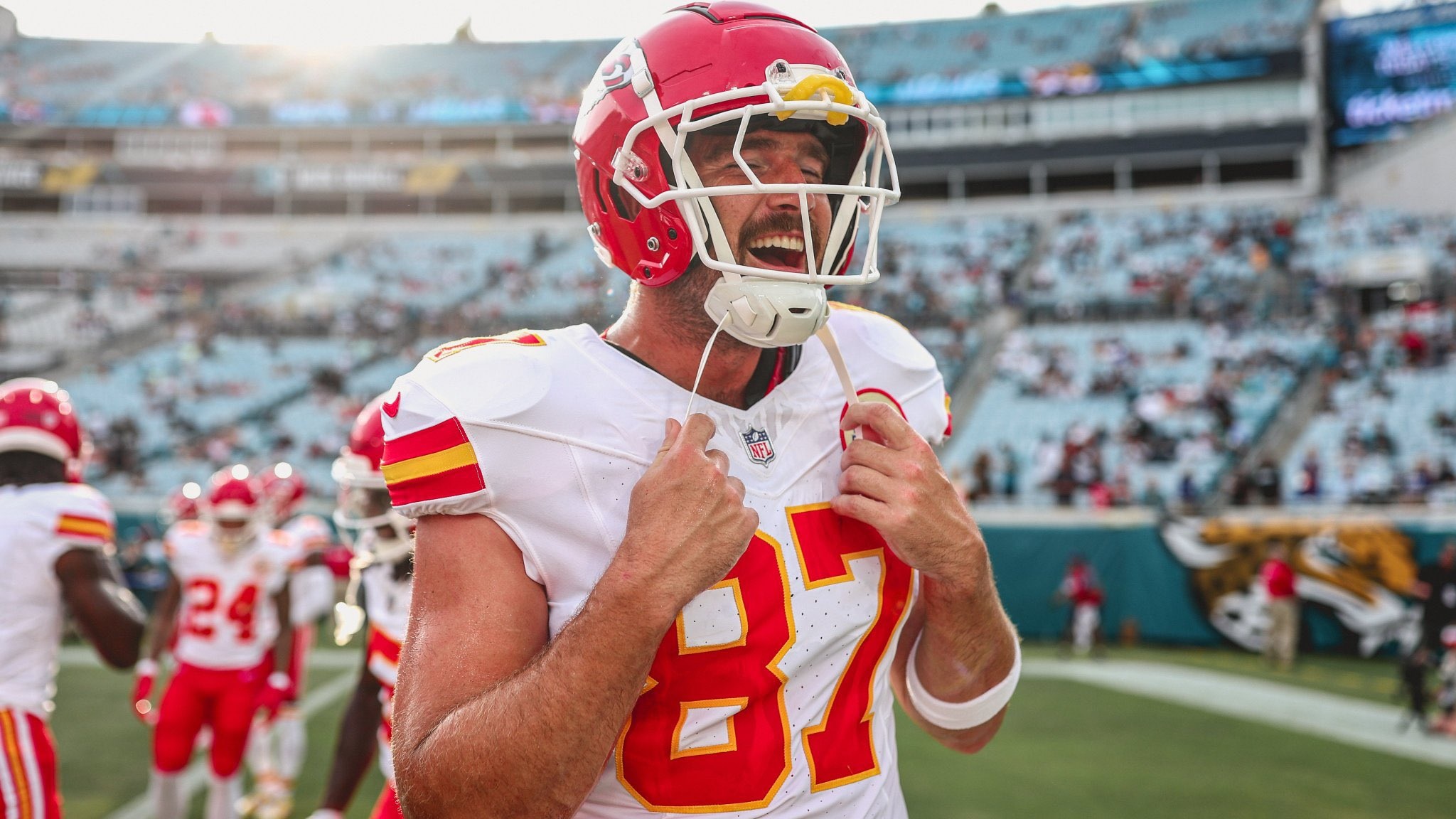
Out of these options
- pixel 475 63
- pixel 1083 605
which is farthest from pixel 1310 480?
pixel 475 63

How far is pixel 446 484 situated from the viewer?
1.42 m

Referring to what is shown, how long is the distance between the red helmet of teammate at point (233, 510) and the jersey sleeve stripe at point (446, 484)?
5.47 metres

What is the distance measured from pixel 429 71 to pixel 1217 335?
31701 millimetres

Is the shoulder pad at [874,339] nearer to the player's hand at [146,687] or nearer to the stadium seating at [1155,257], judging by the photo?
the player's hand at [146,687]

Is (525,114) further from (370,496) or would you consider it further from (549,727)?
(549,727)

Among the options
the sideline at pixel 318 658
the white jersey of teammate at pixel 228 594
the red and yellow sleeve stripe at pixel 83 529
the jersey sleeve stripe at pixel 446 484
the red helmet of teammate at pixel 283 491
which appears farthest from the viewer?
the sideline at pixel 318 658

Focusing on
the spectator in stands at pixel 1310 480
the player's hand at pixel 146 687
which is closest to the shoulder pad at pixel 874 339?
the player's hand at pixel 146 687

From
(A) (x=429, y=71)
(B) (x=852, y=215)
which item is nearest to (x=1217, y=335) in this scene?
(B) (x=852, y=215)

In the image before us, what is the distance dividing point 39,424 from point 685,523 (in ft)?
9.66

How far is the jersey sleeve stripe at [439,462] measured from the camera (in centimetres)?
143

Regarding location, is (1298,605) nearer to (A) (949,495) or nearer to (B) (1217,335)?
(B) (1217,335)

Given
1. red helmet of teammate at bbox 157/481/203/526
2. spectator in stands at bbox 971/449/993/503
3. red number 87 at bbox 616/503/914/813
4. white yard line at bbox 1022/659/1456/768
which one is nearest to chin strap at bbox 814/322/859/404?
red number 87 at bbox 616/503/914/813

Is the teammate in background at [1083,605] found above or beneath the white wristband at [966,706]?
beneath

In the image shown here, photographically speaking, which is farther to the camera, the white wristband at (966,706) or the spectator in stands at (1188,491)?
the spectator in stands at (1188,491)
